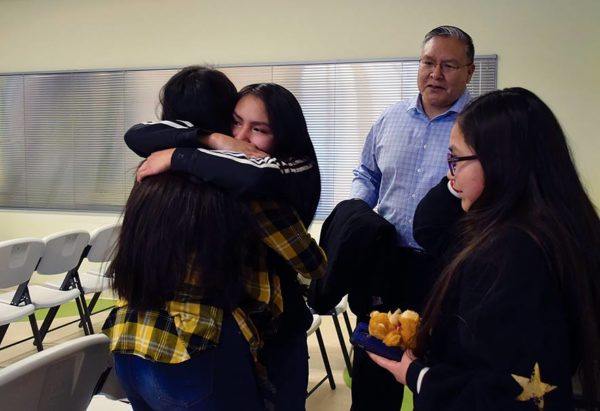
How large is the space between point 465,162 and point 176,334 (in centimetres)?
64

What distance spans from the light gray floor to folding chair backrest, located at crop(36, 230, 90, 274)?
583 mm

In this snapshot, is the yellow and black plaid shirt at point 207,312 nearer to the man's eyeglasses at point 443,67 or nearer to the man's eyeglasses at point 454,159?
the man's eyeglasses at point 454,159

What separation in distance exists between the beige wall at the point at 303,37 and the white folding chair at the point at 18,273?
199 cm

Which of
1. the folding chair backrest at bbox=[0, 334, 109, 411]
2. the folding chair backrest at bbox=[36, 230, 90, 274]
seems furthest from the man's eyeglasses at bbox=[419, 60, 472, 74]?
the folding chair backrest at bbox=[36, 230, 90, 274]

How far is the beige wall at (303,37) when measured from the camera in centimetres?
402

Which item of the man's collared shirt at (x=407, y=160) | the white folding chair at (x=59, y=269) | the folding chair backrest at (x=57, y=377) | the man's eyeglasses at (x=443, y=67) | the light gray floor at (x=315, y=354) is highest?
the man's eyeglasses at (x=443, y=67)

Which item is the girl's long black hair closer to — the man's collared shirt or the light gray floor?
the man's collared shirt

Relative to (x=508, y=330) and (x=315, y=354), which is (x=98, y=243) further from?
(x=508, y=330)

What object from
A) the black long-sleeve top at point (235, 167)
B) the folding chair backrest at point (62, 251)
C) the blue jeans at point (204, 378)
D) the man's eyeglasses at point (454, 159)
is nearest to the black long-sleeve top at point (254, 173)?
the black long-sleeve top at point (235, 167)

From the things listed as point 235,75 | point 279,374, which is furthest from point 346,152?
point 279,374

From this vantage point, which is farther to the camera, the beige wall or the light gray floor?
the beige wall

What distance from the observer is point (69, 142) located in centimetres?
527

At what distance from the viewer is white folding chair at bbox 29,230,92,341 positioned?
3.39 meters

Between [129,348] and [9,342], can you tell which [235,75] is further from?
[129,348]
